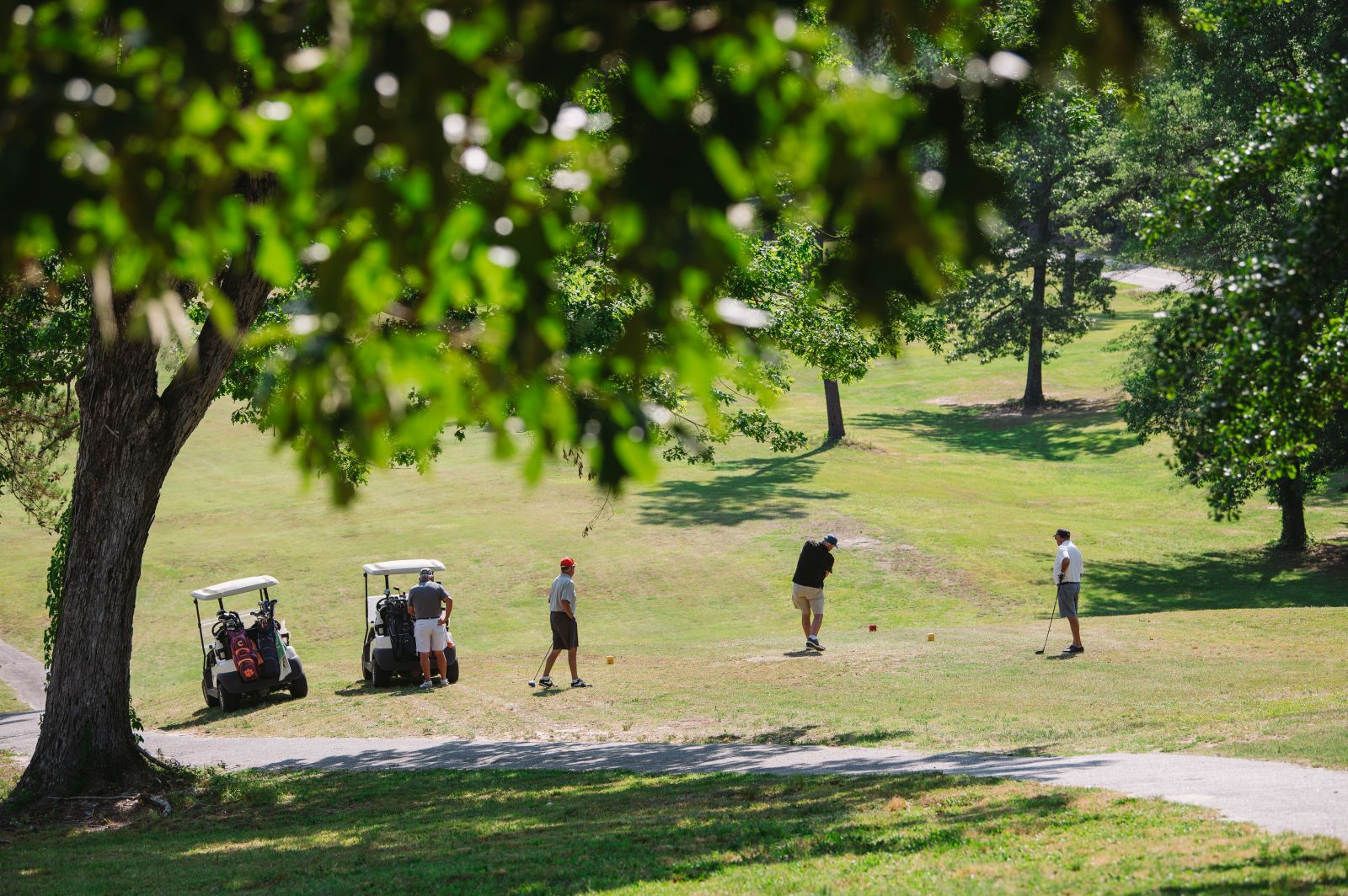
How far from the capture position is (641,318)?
383 cm

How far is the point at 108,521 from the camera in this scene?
43.7 ft

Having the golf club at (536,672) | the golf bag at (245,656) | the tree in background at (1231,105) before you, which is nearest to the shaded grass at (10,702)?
the golf bag at (245,656)

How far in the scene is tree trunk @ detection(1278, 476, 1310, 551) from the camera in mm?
33469

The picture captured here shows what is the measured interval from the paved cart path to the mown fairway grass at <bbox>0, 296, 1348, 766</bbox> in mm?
694

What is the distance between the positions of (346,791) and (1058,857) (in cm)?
788

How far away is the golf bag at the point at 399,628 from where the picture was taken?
20297 millimetres

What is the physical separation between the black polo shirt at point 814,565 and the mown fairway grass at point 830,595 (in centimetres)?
119

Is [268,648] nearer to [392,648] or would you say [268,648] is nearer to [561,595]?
[392,648]

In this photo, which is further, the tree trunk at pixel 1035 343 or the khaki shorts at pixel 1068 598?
the tree trunk at pixel 1035 343

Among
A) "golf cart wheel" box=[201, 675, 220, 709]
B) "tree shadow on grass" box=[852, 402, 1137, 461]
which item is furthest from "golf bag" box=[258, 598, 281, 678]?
"tree shadow on grass" box=[852, 402, 1137, 461]

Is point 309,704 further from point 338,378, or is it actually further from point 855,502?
point 855,502

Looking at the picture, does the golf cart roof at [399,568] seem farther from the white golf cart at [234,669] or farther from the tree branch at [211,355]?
the tree branch at [211,355]

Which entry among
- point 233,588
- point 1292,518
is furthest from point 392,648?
point 1292,518

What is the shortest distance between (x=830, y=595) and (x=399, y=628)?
1188cm
